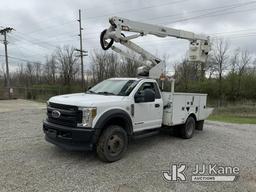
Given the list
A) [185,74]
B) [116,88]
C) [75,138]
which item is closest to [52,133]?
[75,138]

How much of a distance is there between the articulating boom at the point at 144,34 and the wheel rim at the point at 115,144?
96.9 inches

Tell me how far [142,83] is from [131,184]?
2659 millimetres

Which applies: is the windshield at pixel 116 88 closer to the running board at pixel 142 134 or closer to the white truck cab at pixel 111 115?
the white truck cab at pixel 111 115

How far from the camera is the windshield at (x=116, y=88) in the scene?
215 inches

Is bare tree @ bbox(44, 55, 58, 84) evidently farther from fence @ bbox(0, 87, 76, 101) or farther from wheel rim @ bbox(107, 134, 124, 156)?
wheel rim @ bbox(107, 134, 124, 156)

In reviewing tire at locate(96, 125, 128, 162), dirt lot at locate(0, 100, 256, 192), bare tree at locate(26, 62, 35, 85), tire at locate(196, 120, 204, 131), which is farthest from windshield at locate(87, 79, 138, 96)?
bare tree at locate(26, 62, 35, 85)

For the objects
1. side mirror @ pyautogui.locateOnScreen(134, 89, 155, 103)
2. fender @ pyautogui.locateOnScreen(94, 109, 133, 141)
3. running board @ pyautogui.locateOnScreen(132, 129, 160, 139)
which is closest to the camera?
fender @ pyautogui.locateOnScreen(94, 109, 133, 141)

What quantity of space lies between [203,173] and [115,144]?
1849 millimetres

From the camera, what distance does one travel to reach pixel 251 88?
24.9 meters

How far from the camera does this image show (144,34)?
6.89m

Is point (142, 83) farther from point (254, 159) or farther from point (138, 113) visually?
point (254, 159)

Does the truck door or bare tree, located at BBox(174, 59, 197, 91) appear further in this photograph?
Result: bare tree, located at BBox(174, 59, 197, 91)

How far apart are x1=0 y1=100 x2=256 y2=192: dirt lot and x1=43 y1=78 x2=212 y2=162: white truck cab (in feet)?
1.36

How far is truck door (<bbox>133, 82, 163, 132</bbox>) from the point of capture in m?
5.44
